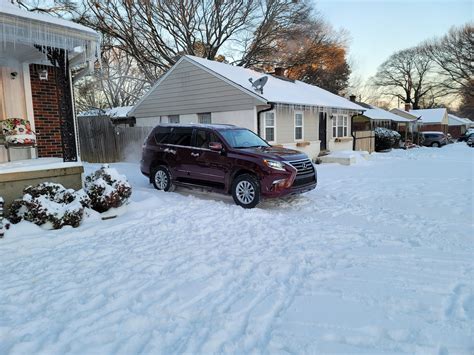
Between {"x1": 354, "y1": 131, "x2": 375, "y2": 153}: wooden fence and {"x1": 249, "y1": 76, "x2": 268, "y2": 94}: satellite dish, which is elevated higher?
{"x1": 249, "y1": 76, "x2": 268, "y2": 94}: satellite dish

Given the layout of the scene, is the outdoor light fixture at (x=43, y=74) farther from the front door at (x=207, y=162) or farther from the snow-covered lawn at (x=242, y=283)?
the snow-covered lawn at (x=242, y=283)

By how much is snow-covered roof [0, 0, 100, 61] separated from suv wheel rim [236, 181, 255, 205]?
4.06 meters

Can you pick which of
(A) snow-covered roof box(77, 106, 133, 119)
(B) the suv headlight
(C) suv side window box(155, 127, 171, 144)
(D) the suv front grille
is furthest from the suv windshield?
(A) snow-covered roof box(77, 106, 133, 119)

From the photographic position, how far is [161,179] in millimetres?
8984

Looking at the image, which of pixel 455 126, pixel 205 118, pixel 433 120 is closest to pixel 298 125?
pixel 205 118

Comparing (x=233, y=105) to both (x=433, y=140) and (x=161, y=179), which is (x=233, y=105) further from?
(x=433, y=140)

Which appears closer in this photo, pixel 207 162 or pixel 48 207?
pixel 48 207

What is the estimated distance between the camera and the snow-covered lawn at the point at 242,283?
277cm

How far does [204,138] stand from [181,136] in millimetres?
781

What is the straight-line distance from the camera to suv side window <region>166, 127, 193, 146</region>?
8.59 metres

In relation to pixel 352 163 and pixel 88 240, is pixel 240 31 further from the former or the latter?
pixel 88 240

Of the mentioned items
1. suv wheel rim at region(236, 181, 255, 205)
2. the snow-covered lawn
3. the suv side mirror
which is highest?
the suv side mirror

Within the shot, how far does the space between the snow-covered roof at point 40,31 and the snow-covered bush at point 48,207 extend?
2563mm

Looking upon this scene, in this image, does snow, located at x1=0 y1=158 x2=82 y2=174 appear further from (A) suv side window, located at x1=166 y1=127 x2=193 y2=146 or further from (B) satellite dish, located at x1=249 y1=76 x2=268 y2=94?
(B) satellite dish, located at x1=249 y1=76 x2=268 y2=94
